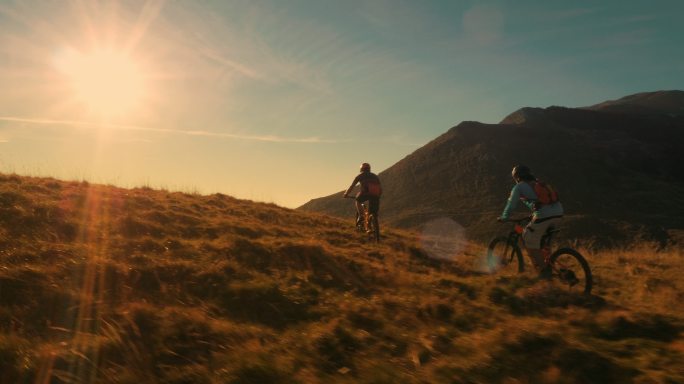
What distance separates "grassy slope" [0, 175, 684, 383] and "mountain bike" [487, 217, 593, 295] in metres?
0.46

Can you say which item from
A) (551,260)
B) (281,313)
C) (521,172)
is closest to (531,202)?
(521,172)

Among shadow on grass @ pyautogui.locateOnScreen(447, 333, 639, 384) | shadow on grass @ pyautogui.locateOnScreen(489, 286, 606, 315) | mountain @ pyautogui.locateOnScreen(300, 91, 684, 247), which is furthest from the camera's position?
mountain @ pyautogui.locateOnScreen(300, 91, 684, 247)

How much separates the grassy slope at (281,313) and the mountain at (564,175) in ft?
175

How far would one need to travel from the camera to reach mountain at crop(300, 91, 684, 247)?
64500 millimetres

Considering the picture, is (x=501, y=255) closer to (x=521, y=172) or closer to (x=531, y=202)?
(x=531, y=202)

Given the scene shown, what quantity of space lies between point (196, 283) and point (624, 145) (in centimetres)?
10583

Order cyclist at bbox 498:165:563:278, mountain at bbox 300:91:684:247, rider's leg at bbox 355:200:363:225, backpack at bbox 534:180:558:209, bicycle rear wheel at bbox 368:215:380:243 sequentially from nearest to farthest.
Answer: backpack at bbox 534:180:558:209, cyclist at bbox 498:165:563:278, bicycle rear wheel at bbox 368:215:380:243, rider's leg at bbox 355:200:363:225, mountain at bbox 300:91:684:247

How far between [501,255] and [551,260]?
204cm

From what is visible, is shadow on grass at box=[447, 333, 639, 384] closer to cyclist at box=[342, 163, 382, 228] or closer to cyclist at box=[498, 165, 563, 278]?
cyclist at box=[498, 165, 563, 278]

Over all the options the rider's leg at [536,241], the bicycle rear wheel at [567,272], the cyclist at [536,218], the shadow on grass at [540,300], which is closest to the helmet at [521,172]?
the cyclist at [536,218]

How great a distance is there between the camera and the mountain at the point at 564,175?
64.5m

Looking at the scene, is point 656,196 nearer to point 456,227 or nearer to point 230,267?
point 456,227

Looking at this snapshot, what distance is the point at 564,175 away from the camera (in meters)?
81.0

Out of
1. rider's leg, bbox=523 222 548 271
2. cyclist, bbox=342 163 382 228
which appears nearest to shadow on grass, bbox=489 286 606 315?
rider's leg, bbox=523 222 548 271
